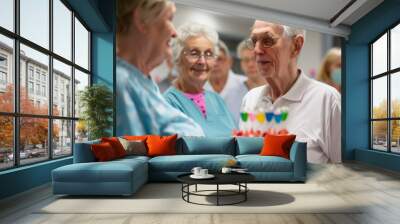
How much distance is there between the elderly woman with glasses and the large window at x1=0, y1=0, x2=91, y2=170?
6.98 feet

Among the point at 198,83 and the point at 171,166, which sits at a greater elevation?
the point at 198,83

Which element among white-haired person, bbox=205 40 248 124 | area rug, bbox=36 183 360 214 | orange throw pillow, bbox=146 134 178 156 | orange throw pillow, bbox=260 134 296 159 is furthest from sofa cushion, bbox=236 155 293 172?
white-haired person, bbox=205 40 248 124

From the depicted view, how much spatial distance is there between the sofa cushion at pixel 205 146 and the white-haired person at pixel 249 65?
2384 mm

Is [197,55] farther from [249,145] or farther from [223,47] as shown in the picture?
[249,145]

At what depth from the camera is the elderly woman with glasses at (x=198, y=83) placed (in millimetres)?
8680

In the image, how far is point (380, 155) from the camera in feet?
26.7

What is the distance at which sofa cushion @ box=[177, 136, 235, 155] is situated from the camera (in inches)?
265

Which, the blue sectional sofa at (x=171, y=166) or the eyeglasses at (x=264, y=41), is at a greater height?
the eyeglasses at (x=264, y=41)

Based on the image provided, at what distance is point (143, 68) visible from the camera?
28.4 ft

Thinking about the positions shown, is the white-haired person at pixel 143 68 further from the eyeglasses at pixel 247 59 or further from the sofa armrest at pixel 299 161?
the sofa armrest at pixel 299 161

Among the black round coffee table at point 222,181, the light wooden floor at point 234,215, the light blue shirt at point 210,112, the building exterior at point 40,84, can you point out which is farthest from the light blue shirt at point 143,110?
the black round coffee table at point 222,181

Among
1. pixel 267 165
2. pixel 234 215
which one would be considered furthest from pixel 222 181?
pixel 267 165

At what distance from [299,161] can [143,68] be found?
4.35 meters

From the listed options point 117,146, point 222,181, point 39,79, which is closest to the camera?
point 222,181
